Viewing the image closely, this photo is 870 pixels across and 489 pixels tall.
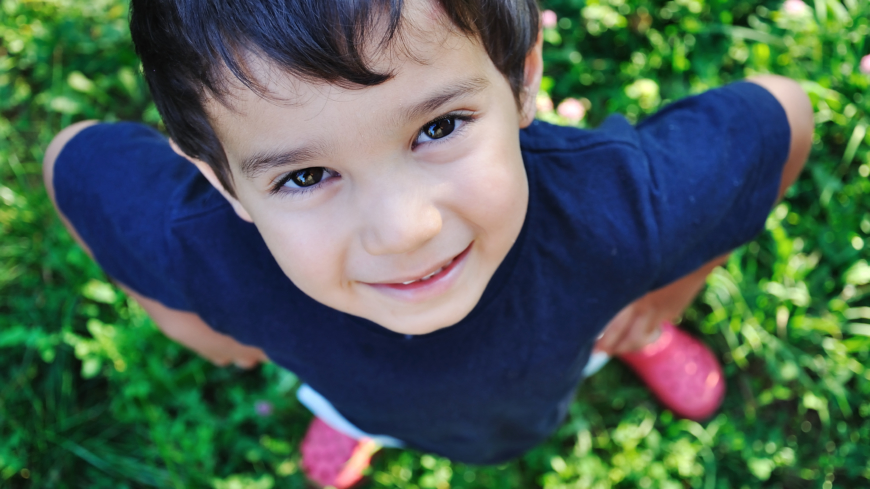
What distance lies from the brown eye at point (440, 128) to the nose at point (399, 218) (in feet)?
0.28

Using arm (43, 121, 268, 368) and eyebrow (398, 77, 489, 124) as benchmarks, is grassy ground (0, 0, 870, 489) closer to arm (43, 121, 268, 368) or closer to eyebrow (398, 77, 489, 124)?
arm (43, 121, 268, 368)

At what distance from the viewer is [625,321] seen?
1.82m

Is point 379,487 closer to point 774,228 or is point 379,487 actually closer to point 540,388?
point 540,388

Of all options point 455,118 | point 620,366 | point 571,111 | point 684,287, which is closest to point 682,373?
point 620,366

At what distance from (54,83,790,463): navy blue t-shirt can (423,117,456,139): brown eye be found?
364 mm

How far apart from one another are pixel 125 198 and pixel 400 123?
887 mm

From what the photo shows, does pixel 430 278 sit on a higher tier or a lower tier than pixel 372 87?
lower

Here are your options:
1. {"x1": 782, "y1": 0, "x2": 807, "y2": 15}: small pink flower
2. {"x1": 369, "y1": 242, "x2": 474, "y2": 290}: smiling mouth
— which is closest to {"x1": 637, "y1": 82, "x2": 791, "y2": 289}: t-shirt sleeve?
{"x1": 369, "y1": 242, "x2": 474, "y2": 290}: smiling mouth

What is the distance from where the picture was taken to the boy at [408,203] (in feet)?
3.03

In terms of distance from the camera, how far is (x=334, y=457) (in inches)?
85.7

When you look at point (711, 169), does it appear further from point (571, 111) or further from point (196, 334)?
point (196, 334)

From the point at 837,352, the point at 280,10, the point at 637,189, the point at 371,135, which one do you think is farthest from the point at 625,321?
the point at 280,10

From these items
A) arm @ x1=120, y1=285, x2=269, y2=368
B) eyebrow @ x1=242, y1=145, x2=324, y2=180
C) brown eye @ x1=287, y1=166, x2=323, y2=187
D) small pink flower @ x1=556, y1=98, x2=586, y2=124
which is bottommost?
arm @ x1=120, y1=285, x2=269, y2=368

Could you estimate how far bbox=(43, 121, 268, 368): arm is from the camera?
1.75 meters
